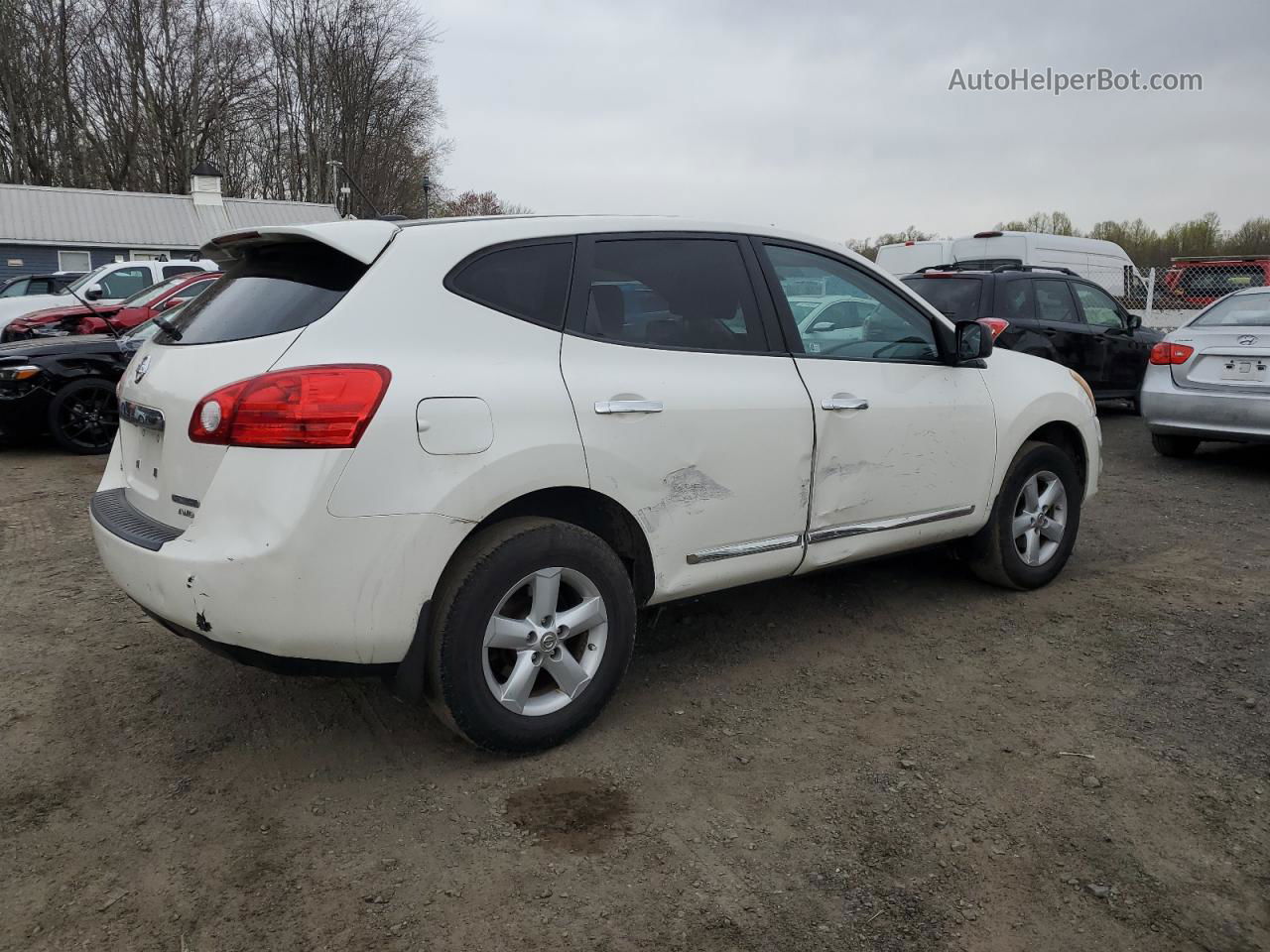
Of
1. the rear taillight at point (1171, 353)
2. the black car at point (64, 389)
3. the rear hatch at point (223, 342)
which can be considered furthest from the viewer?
the black car at point (64, 389)

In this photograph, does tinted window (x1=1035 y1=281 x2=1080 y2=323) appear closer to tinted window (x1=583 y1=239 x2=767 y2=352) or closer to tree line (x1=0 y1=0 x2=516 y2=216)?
tinted window (x1=583 y1=239 x2=767 y2=352)

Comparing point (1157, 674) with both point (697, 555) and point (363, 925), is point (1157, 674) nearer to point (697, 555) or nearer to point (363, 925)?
point (697, 555)

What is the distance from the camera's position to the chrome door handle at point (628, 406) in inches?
127

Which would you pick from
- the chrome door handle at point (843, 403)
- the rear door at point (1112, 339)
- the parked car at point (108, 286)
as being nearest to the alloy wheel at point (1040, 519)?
the chrome door handle at point (843, 403)

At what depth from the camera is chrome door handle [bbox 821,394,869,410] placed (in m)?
3.82

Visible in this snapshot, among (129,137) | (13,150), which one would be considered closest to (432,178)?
(129,137)

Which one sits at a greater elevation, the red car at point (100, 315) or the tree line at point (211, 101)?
the tree line at point (211, 101)

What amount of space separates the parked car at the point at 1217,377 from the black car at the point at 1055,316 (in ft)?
4.55

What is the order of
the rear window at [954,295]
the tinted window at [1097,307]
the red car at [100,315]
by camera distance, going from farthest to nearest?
the red car at [100,315] < the tinted window at [1097,307] < the rear window at [954,295]

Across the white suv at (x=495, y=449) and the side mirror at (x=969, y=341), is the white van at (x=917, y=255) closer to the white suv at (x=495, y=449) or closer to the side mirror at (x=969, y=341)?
the side mirror at (x=969, y=341)

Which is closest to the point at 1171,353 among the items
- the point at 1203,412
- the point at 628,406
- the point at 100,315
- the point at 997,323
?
the point at 1203,412

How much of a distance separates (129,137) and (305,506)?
49633mm

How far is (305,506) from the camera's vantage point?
2.71 metres

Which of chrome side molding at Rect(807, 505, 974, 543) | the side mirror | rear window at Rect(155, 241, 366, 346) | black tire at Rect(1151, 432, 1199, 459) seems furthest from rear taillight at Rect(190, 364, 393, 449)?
black tire at Rect(1151, 432, 1199, 459)
